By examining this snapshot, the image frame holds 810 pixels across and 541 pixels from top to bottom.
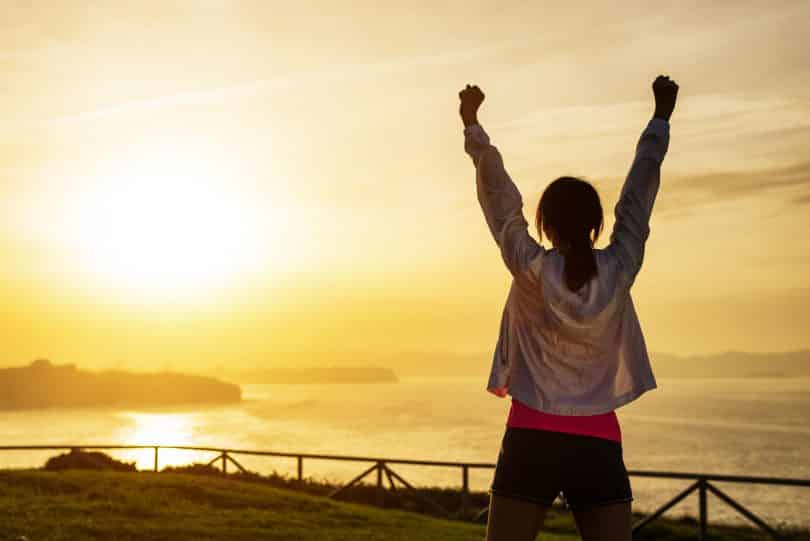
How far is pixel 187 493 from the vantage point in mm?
17594

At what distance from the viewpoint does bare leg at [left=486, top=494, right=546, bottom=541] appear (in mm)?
2986

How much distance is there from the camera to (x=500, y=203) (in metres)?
3.18

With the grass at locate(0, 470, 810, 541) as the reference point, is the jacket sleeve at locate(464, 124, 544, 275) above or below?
above

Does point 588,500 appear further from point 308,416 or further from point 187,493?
point 308,416

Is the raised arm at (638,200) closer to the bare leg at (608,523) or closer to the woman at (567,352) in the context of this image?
the woman at (567,352)

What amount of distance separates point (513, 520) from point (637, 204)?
106cm

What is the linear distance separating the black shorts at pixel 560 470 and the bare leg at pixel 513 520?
0.07 ft

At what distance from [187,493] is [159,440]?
11789 cm

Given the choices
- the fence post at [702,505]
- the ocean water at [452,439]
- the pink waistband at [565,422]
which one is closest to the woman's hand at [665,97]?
the pink waistband at [565,422]

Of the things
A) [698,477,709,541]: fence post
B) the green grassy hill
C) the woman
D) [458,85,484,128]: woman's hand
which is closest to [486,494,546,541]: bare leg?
the woman

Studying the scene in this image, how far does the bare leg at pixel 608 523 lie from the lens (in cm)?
299

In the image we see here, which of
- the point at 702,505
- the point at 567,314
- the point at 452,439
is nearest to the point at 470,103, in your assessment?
the point at 567,314

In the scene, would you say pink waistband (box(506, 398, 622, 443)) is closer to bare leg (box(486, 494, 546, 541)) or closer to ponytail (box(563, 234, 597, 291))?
bare leg (box(486, 494, 546, 541))

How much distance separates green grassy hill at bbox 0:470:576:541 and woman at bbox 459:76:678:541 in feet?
33.8
